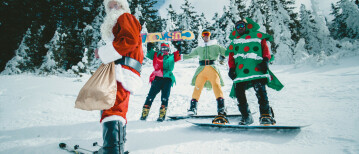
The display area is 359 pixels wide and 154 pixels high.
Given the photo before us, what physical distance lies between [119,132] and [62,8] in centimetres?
2461

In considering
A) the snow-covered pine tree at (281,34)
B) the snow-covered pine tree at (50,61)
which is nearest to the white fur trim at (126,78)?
the snow-covered pine tree at (50,61)

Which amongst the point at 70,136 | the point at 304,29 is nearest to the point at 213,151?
the point at 70,136

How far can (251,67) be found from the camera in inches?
115

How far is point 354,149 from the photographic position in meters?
1.76

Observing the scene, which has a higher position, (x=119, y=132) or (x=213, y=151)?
(x=119, y=132)

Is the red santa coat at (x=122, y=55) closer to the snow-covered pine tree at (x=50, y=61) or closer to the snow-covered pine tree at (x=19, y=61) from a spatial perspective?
the snow-covered pine tree at (x=50, y=61)

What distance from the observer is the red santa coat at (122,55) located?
1.67m

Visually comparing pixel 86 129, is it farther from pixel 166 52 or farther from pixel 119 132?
pixel 166 52

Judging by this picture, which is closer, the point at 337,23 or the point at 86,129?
the point at 86,129

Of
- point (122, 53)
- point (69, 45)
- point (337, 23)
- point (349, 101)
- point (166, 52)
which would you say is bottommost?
point (349, 101)

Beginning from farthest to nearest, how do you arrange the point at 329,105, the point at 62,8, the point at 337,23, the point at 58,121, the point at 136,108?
the point at 337,23 < the point at 62,8 < the point at 136,108 < the point at 329,105 < the point at 58,121

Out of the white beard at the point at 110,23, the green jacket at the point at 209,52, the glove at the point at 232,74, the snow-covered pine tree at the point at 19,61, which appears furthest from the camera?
the snow-covered pine tree at the point at 19,61

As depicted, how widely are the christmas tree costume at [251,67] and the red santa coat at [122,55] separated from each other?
6.29ft

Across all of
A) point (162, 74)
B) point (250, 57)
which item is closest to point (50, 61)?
point (162, 74)
